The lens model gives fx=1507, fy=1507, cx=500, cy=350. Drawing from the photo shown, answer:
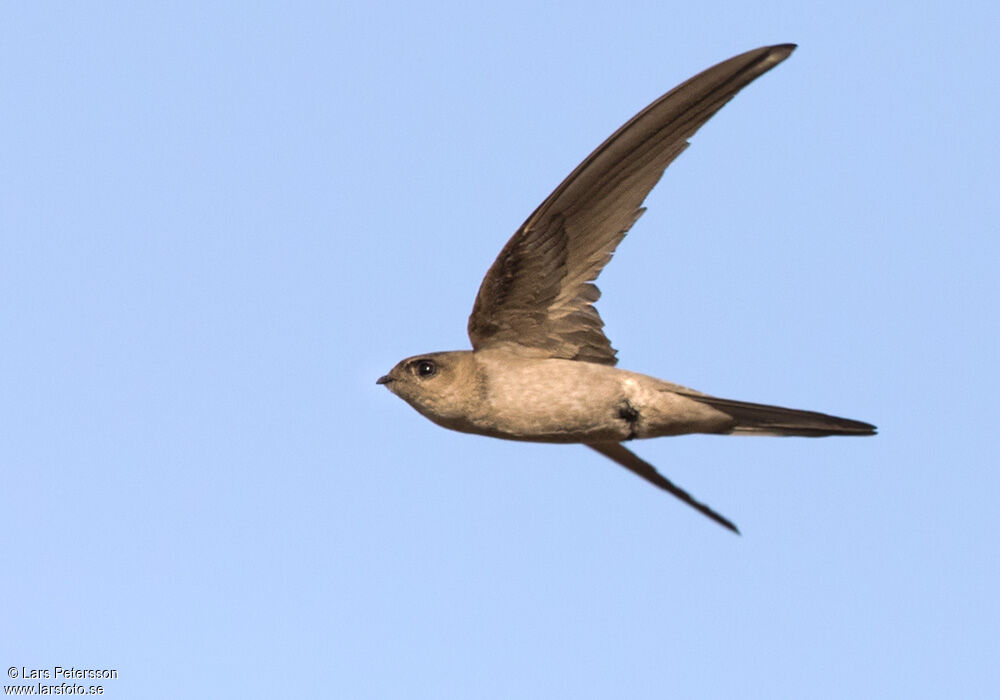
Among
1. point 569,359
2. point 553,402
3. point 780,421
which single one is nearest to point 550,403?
point 553,402

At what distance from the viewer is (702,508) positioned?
12188 mm

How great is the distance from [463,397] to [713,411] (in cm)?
181

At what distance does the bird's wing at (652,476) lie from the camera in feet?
39.5

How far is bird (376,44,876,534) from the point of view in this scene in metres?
10.4

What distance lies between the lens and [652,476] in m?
12.1

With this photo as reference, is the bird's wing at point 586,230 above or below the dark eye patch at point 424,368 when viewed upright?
above

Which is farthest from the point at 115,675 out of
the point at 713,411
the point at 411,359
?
the point at 713,411

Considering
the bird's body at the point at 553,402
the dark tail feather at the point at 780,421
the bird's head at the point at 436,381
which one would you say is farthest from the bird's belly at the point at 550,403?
the dark tail feather at the point at 780,421

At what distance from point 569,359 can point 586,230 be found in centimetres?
99

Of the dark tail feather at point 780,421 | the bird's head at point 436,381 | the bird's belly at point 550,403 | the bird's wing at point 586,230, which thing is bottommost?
the dark tail feather at point 780,421

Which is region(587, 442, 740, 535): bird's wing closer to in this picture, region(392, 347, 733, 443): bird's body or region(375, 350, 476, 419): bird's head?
region(392, 347, 733, 443): bird's body

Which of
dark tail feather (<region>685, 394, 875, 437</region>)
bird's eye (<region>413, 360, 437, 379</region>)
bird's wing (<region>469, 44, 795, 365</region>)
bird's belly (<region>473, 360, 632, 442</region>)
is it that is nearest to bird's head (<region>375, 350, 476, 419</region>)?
bird's eye (<region>413, 360, 437, 379</region>)

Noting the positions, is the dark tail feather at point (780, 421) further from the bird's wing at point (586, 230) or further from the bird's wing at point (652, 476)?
the bird's wing at point (652, 476)

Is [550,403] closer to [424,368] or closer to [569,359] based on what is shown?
[569,359]
